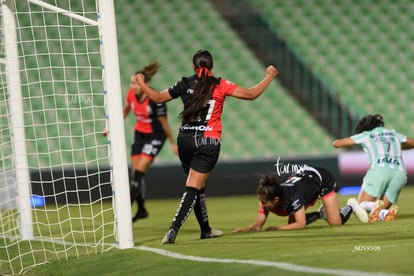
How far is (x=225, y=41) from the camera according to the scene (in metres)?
20.4

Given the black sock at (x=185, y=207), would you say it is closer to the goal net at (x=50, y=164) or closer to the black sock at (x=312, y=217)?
the goal net at (x=50, y=164)

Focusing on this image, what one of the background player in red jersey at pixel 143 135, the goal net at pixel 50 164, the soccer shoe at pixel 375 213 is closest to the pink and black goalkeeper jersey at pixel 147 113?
the background player in red jersey at pixel 143 135

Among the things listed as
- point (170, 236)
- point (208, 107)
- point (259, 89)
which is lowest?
point (170, 236)

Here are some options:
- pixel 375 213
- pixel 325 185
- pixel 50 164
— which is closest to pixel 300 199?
pixel 325 185

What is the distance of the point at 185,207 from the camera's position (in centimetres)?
828

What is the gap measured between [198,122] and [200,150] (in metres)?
0.27

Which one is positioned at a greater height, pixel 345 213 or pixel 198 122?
pixel 198 122

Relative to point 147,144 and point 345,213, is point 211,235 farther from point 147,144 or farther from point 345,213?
point 147,144

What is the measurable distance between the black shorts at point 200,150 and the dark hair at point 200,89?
7.2 inches

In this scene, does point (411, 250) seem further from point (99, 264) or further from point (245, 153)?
point (245, 153)

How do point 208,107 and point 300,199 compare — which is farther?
point 300,199

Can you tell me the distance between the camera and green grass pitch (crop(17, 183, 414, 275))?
617 cm

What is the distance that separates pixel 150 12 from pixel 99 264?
13.5 metres

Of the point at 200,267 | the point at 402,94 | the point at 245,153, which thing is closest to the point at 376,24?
the point at 402,94
